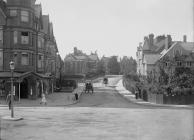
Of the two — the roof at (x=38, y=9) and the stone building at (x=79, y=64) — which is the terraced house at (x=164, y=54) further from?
the stone building at (x=79, y=64)

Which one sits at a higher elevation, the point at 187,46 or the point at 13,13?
the point at 13,13

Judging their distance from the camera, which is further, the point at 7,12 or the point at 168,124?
the point at 7,12

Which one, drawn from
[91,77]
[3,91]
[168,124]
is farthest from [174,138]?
[91,77]

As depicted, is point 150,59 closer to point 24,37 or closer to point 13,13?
point 24,37

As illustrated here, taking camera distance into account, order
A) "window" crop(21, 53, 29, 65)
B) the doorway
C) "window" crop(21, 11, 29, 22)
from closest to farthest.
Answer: "window" crop(21, 11, 29, 22) < "window" crop(21, 53, 29, 65) < the doorway

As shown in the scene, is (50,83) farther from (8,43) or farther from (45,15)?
(8,43)

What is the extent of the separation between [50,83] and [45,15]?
38.9 feet

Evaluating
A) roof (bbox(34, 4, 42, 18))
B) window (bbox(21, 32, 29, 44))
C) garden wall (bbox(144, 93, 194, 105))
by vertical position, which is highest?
roof (bbox(34, 4, 42, 18))

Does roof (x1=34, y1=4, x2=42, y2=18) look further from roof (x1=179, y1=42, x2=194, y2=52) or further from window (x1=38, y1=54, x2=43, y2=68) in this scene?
roof (x1=179, y1=42, x2=194, y2=52)

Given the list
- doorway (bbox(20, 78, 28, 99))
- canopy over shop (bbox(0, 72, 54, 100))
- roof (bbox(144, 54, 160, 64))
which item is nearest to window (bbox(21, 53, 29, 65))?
canopy over shop (bbox(0, 72, 54, 100))

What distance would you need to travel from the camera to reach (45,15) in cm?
5603

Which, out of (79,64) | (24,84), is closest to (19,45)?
(24,84)

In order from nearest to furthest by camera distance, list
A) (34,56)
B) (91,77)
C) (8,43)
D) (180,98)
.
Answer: (180,98) → (8,43) → (34,56) → (91,77)

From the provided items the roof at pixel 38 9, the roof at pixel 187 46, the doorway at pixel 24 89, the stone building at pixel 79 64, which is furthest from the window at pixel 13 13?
the stone building at pixel 79 64
